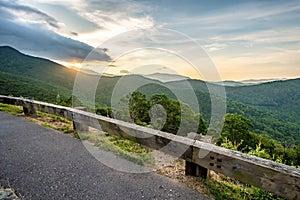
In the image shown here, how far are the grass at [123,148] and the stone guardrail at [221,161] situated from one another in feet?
1.29

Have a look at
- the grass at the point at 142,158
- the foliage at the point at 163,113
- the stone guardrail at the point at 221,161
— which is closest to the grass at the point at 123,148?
the grass at the point at 142,158

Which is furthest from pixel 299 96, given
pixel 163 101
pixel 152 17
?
pixel 152 17

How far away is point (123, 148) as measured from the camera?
4.56 metres

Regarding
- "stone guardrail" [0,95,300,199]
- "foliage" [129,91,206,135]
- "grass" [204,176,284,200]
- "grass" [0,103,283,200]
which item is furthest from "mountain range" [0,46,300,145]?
"grass" [204,176,284,200]

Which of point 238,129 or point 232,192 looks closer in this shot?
point 232,192

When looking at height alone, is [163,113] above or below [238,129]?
above

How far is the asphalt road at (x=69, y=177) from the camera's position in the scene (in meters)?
2.80

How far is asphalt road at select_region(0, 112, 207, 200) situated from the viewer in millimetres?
2797

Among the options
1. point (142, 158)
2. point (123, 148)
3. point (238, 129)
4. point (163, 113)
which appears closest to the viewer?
point (142, 158)

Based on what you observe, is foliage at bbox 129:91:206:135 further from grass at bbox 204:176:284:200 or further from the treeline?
grass at bbox 204:176:284:200

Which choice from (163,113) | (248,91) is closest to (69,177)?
(163,113)

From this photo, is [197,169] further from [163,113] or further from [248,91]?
→ [248,91]

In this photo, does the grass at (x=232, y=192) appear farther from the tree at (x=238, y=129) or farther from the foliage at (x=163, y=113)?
the tree at (x=238, y=129)

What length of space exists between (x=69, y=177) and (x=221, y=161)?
7.78 ft
